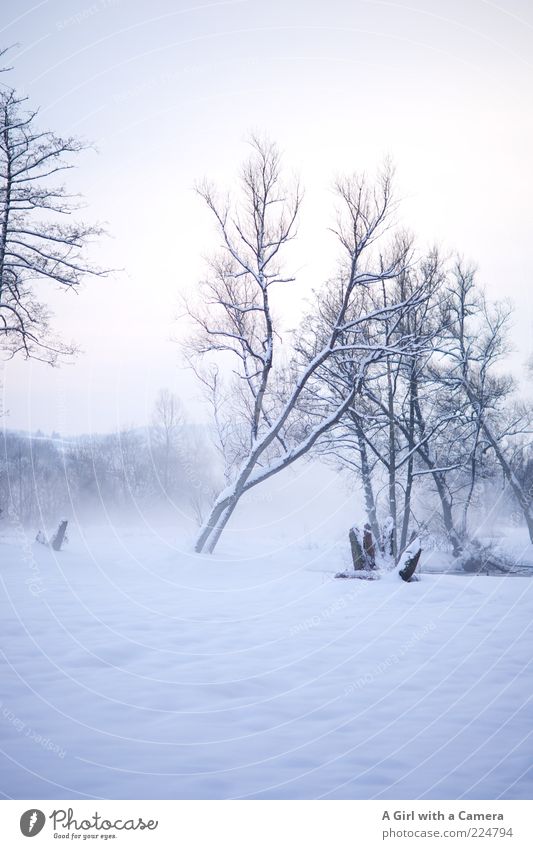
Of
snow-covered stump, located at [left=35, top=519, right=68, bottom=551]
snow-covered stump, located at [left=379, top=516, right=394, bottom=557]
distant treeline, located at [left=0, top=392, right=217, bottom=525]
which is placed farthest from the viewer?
distant treeline, located at [left=0, top=392, right=217, bottom=525]

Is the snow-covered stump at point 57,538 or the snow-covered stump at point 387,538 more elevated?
the snow-covered stump at point 387,538

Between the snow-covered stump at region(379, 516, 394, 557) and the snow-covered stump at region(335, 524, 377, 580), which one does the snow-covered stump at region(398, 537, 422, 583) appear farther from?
the snow-covered stump at region(379, 516, 394, 557)

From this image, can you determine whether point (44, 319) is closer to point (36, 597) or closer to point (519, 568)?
point (36, 597)

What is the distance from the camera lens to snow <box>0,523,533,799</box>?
9.72 feet

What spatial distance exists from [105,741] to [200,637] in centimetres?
250
